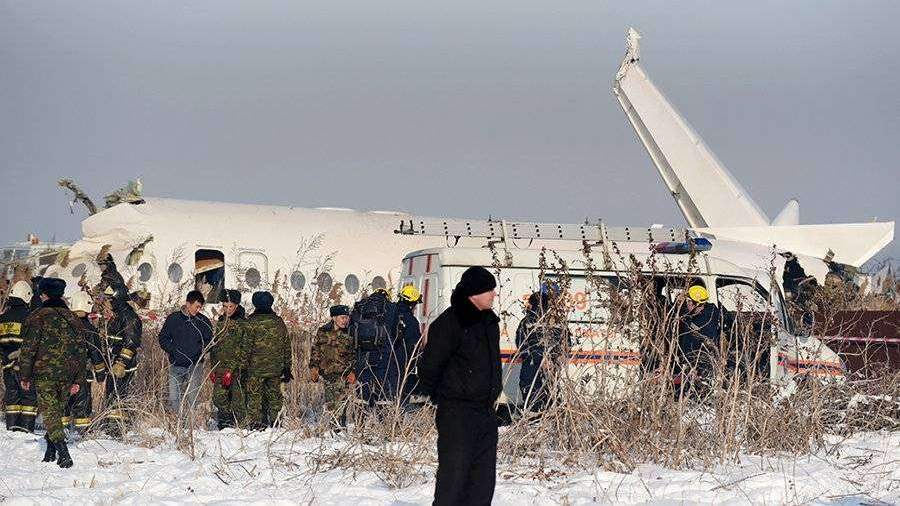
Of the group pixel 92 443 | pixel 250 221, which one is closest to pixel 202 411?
pixel 92 443

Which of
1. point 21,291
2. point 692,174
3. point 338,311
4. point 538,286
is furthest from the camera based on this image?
point 692,174

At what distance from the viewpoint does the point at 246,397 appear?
1262cm

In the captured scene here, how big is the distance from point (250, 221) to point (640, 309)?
1335 cm

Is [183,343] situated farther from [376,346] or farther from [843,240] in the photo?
[843,240]

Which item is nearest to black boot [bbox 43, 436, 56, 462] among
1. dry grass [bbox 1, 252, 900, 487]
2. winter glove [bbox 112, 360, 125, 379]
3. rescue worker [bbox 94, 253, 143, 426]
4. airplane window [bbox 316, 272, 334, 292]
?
dry grass [bbox 1, 252, 900, 487]

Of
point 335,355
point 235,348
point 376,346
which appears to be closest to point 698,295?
point 376,346

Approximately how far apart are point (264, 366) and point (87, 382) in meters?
1.84

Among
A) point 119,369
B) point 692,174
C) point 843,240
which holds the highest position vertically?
point 692,174

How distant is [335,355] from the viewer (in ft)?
42.0

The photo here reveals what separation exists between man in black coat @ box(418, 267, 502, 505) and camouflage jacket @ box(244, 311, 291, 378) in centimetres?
601

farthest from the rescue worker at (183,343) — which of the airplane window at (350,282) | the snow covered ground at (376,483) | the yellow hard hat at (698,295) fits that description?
the airplane window at (350,282)

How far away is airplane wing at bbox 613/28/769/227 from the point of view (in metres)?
33.7

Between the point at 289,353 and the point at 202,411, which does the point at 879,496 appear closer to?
the point at 289,353

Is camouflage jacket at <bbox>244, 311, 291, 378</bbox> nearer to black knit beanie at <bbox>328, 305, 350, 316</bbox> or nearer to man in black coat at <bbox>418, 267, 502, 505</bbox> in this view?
black knit beanie at <bbox>328, 305, 350, 316</bbox>
